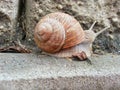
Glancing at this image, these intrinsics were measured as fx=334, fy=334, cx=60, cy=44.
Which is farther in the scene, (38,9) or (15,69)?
(38,9)

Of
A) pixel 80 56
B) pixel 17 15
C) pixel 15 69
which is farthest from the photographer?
pixel 17 15

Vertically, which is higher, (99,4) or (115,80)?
(99,4)

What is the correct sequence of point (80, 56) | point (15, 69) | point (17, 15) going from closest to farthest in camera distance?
1. point (15, 69)
2. point (80, 56)
3. point (17, 15)

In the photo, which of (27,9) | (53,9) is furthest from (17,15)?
(53,9)

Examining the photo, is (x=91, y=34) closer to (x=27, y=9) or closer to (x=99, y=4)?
(x=99, y=4)

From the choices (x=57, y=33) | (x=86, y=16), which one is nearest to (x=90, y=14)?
(x=86, y=16)
